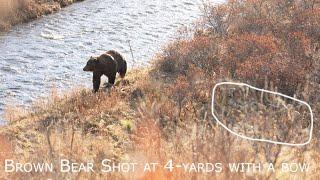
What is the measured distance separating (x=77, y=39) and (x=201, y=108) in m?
8.15

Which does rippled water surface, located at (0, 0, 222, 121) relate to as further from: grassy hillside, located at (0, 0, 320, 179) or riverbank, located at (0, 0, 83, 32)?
grassy hillside, located at (0, 0, 320, 179)

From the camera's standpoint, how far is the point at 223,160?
18.4ft

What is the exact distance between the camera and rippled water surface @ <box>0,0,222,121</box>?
13023 mm

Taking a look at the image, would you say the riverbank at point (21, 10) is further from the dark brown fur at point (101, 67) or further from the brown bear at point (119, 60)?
the dark brown fur at point (101, 67)

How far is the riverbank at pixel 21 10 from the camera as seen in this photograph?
17766 millimetres

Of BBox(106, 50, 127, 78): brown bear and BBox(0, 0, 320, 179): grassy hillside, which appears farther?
BBox(106, 50, 127, 78): brown bear

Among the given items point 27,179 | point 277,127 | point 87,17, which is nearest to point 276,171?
point 277,127

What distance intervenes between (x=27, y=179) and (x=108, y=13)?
552 inches

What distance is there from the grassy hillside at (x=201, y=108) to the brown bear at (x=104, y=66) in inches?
11.7

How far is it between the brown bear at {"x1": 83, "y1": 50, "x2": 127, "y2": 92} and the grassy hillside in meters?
0.30

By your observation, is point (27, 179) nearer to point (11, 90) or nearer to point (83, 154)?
point (83, 154)

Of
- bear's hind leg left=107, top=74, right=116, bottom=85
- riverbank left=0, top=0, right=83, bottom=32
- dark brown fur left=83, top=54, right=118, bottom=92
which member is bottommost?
bear's hind leg left=107, top=74, right=116, bottom=85

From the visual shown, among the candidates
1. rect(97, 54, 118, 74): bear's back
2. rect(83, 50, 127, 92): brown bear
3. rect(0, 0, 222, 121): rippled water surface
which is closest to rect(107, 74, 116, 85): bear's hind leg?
rect(83, 50, 127, 92): brown bear

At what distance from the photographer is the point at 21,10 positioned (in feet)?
60.6
